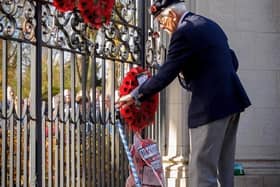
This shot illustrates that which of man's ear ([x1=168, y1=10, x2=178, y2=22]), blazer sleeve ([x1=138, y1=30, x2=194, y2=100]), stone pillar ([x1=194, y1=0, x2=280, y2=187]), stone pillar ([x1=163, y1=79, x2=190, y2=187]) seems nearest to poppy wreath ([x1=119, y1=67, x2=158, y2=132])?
blazer sleeve ([x1=138, y1=30, x2=194, y2=100])

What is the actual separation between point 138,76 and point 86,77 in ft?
2.92

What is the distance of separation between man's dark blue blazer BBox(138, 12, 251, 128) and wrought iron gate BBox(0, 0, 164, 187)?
3.74 feet

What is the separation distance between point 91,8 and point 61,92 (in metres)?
0.73

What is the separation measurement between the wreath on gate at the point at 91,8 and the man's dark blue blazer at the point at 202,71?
1235 mm

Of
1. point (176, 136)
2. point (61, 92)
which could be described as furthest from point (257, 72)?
point (61, 92)

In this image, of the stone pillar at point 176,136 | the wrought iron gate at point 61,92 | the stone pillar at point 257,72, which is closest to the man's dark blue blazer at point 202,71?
the wrought iron gate at point 61,92

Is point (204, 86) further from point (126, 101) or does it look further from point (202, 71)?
point (126, 101)

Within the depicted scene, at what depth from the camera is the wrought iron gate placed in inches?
215

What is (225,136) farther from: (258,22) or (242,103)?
(258,22)

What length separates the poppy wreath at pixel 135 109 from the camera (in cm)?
559

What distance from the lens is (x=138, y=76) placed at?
5781mm

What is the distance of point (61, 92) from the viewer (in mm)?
6070

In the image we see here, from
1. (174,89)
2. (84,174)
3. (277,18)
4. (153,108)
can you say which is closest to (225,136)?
(153,108)

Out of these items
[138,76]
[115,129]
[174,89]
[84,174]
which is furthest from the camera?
[174,89]
